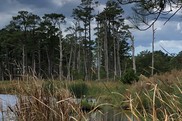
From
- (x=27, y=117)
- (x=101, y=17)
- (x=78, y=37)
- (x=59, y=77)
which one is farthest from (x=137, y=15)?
(x=78, y=37)

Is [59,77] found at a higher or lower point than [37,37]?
lower

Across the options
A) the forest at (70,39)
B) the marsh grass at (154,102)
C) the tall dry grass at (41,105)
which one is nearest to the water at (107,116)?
the marsh grass at (154,102)

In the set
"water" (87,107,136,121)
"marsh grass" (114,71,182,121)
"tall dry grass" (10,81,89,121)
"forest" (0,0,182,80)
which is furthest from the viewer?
"forest" (0,0,182,80)

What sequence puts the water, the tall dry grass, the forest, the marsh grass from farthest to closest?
1. the forest
2. the tall dry grass
3. the water
4. the marsh grass

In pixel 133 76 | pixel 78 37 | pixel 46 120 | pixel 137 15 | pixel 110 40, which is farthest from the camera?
pixel 78 37

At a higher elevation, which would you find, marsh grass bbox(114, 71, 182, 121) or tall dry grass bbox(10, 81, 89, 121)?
marsh grass bbox(114, 71, 182, 121)

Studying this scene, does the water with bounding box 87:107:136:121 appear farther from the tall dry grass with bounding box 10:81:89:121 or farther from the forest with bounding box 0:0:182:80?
the forest with bounding box 0:0:182:80

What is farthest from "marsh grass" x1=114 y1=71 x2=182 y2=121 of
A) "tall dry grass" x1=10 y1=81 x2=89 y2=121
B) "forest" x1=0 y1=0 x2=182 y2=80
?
"forest" x1=0 y1=0 x2=182 y2=80

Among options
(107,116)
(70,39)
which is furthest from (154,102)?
(70,39)

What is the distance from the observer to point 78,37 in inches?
2554

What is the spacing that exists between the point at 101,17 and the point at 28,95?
5020 cm

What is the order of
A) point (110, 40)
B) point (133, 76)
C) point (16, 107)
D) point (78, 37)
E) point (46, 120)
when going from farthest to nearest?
point (78, 37) < point (110, 40) < point (133, 76) < point (16, 107) < point (46, 120)

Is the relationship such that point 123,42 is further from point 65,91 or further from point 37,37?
point 65,91

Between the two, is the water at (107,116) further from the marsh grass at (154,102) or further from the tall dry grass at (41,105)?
the tall dry grass at (41,105)
